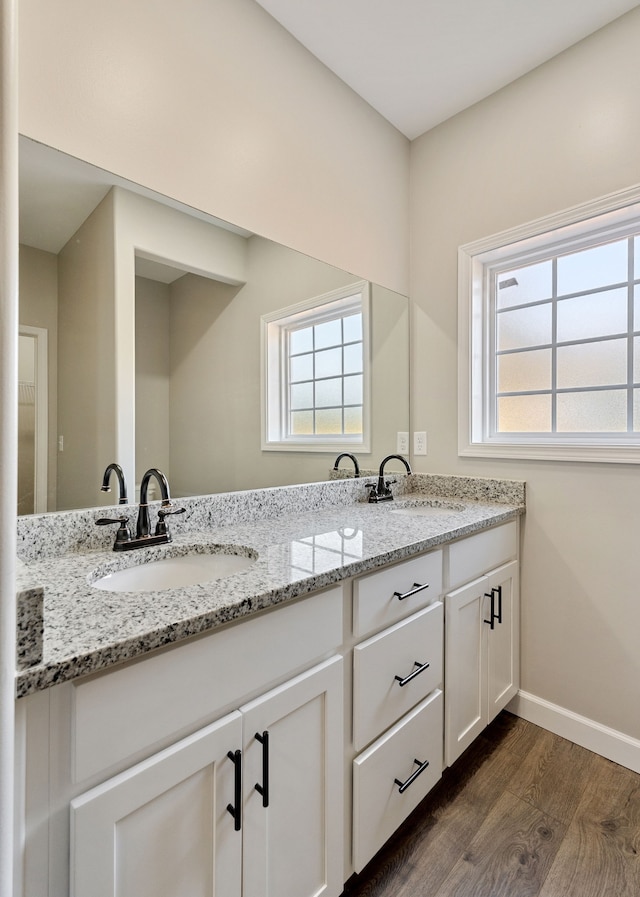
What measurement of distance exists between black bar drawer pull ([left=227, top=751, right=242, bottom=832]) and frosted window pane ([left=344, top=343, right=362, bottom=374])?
4.87 ft

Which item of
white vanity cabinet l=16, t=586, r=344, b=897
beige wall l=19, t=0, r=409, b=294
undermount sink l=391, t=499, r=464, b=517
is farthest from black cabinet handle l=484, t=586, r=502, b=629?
beige wall l=19, t=0, r=409, b=294

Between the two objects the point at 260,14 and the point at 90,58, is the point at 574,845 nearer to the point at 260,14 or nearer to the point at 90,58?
the point at 90,58

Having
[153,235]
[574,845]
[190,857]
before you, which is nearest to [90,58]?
[153,235]

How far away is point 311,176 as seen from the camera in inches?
67.1

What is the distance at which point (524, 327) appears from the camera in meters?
1.90

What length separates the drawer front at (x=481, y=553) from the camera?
1396 mm

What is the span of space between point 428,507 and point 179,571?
47.3 inches

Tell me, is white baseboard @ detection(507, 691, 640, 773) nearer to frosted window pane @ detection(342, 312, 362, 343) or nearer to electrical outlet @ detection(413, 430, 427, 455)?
electrical outlet @ detection(413, 430, 427, 455)

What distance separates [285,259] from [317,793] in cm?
162

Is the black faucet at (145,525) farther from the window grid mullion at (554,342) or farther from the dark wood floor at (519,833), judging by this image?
the window grid mullion at (554,342)

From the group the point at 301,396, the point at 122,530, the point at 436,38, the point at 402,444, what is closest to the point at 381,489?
the point at 402,444

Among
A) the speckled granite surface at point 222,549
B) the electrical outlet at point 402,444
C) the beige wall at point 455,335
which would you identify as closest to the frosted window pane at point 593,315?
the beige wall at point 455,335

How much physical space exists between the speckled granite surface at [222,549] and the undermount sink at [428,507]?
1 cm

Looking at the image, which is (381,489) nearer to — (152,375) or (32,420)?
(152,375)
